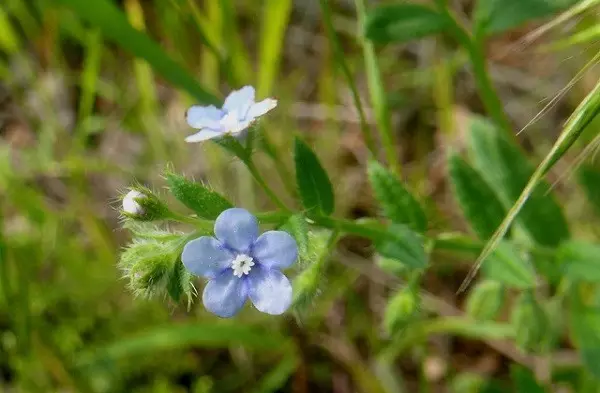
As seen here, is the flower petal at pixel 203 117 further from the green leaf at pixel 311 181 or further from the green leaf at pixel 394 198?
the green leaf at pixel 394 198

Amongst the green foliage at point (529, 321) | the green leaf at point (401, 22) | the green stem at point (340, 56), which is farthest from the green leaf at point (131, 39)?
the green foliage at point (529, 321)

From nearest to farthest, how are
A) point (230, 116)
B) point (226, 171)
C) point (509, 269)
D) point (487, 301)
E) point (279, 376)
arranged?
point (230, 116), point (509, 269), point (487, 301), point (279, 376), point (226, 171)

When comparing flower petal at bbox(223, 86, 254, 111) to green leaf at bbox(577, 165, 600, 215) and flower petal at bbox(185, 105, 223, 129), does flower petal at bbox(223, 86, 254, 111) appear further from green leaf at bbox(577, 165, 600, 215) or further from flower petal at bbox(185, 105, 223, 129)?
green leaf at bbox(577, 165, 600, 215)

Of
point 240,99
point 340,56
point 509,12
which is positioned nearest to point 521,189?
point 509,12

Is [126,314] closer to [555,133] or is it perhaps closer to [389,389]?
[389,389]

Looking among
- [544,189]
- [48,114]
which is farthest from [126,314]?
[544,189]

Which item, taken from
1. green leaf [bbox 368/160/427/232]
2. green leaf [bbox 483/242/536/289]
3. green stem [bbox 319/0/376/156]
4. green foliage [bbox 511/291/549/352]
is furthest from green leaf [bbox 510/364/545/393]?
green stem [bbox 319/0/376/156]

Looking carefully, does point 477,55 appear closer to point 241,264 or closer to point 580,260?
point 580,260
